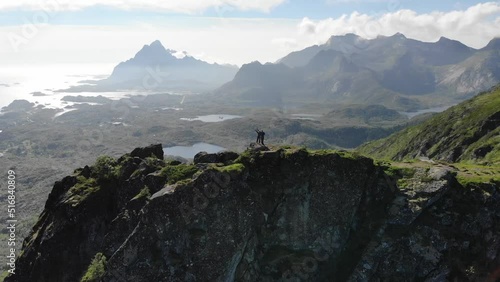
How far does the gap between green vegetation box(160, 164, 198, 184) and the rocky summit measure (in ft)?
0.50

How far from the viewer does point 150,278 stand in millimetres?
42562

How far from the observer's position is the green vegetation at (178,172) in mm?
48844

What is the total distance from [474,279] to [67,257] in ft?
166

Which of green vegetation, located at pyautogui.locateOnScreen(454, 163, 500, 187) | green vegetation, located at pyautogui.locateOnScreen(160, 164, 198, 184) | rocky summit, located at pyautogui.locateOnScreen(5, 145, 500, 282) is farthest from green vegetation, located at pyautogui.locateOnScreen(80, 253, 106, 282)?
green vegetation, located at pyautogui.locateOnScreen(454, 163, 500, 187)

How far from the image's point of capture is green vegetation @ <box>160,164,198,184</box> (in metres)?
48.8

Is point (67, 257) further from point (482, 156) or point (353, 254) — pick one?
point (482, 156)

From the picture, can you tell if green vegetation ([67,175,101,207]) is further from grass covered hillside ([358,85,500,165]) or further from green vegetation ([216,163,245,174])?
grass covered hillside ([358,85,500,165])

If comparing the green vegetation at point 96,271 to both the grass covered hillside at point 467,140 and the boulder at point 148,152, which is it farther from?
the grass covered hillside at point 467,140

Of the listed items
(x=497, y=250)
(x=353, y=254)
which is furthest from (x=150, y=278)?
(x=497, y=250)

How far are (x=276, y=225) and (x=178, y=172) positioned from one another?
47.1 feet

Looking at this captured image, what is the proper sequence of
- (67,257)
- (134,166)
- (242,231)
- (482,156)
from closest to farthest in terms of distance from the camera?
1. (242,231)
2. (67,257)
3. (134,166)
4. (482,156)

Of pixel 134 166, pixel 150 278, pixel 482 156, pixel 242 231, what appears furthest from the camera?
pixel 482 156

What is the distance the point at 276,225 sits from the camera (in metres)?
49.7

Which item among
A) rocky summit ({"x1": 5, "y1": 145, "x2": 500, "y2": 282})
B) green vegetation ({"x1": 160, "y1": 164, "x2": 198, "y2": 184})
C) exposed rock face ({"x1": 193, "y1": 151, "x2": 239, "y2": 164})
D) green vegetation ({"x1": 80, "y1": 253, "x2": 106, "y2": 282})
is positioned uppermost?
exposed rock face ({"x1": 193, "y1": 151, "x2": 239, "y2": 164})
